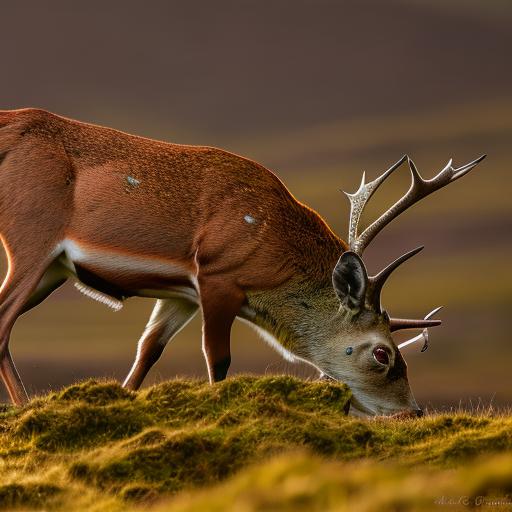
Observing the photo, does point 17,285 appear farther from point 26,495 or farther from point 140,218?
point 26,495

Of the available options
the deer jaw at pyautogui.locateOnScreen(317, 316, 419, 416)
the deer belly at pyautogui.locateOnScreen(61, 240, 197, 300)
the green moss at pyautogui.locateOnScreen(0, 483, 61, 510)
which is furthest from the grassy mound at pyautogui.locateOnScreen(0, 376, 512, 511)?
the deer belly at pyautogui.locateOnScreen(61, 240, 197, 300)

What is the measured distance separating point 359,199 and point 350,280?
1401 mm

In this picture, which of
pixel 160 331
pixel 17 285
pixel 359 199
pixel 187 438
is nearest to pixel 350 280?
pixel 359 199

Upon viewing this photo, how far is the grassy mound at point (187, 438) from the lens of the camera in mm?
7297

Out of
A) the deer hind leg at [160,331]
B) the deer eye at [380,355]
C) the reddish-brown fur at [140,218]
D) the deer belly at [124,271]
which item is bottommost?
the deer hind leg at [160,331]

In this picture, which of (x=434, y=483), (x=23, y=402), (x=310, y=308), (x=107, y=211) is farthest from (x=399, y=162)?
(x=434, y=483)

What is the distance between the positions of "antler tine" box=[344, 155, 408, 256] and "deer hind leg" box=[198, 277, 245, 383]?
5.28 ft

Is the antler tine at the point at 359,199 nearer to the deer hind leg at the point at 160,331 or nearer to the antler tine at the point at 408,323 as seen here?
the antler tine at the point at 408,323

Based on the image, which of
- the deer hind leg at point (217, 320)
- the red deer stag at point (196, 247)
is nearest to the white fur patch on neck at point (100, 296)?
the red deer stag at point (196, 247)

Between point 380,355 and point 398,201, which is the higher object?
point 398,201

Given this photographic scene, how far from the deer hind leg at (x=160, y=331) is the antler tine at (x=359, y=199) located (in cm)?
209

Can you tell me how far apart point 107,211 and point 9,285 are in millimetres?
1307

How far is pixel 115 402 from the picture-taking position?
8.97m

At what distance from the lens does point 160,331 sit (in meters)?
11.6
